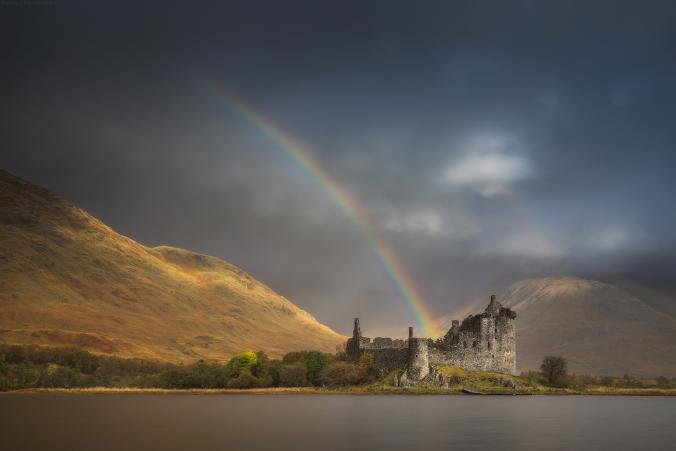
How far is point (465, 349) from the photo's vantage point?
98.8 m

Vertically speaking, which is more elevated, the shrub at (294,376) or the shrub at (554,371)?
the shrub at (554,371)

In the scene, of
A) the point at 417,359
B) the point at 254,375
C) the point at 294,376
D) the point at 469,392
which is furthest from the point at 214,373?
the point at 469,392

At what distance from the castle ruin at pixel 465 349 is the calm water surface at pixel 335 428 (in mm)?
27047

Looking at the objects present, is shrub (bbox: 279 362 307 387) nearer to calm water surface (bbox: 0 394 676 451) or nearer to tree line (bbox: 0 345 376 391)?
tree line (bbox: 0 345 376 391)

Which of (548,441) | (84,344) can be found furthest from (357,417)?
(84,344)

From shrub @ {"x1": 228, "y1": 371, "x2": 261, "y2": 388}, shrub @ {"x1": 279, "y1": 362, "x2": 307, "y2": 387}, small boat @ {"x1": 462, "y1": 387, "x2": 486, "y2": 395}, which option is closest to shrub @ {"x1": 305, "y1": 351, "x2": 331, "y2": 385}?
shrub @ {"x1": 279, "y1": 362, "x2": 307, "y2": 387}

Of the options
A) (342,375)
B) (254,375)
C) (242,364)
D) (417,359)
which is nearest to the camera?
(417,359)

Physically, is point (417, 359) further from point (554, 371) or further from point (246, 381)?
point (246, 381)

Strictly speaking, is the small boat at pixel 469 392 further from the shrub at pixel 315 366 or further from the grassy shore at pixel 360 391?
the shrub at pixel 315 366

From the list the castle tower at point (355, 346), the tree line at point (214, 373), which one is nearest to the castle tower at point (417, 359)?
the tree line at point (214, 373)

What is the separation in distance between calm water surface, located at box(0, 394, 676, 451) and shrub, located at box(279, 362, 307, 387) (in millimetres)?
35177

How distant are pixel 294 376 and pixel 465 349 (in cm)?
2446

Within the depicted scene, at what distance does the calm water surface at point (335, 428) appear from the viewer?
38.2 metres

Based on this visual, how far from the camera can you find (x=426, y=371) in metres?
95.0
